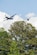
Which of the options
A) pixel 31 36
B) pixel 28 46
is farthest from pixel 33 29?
pixel 28 46

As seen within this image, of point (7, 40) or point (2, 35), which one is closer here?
point (7, 40)

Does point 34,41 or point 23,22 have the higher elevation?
point 23,22

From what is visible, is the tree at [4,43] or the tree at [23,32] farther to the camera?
the tree at [23,32]

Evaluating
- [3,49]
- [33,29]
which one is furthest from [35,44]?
[3,49]

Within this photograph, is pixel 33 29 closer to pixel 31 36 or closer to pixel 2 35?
pixel 31 36

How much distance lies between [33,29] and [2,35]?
4.71 metres

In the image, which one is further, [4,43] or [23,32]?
[23,32]

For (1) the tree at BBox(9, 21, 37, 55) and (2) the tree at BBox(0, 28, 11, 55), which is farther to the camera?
(1) the tree at BBox(9, 21, 37, 55)

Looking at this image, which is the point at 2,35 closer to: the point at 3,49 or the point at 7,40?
the point at 7,40

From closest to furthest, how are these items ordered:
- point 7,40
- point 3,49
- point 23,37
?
point 3,49 → point 7,40 → point 23,37

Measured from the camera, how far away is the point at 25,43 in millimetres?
36500

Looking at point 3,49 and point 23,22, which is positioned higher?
point 23,22

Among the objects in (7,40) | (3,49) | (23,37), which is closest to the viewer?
(3,49)

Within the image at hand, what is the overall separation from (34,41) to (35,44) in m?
0.48
